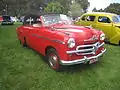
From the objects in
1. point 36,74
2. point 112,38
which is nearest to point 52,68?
A: point 36,74

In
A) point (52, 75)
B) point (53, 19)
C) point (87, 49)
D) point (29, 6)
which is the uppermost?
point (29, 6)

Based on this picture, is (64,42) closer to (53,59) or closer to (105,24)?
(53,59)

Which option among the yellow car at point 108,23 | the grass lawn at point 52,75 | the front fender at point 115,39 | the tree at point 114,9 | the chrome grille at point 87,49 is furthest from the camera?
the tree at point 114,9

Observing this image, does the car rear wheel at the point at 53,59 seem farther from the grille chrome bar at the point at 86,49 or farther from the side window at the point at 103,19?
the side window at the point at 103,19

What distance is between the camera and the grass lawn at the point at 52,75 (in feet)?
19.8

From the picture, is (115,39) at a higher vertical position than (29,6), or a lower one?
lower

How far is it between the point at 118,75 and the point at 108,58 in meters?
1.86

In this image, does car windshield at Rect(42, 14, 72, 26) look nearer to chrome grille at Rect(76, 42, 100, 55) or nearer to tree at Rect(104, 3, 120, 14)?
chrome grille at Rect(76, 42, 100, 55)

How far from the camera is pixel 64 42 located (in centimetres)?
618

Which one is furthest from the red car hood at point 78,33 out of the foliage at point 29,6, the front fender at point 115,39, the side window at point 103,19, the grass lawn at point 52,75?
the foliage at point 29,6

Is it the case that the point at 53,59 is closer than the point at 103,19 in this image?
Yes

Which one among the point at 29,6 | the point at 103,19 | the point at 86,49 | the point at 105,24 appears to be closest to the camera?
the point at 86,49

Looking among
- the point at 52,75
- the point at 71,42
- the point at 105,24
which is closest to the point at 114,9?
the point at 105,24

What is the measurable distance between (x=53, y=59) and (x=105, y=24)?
560 cm
